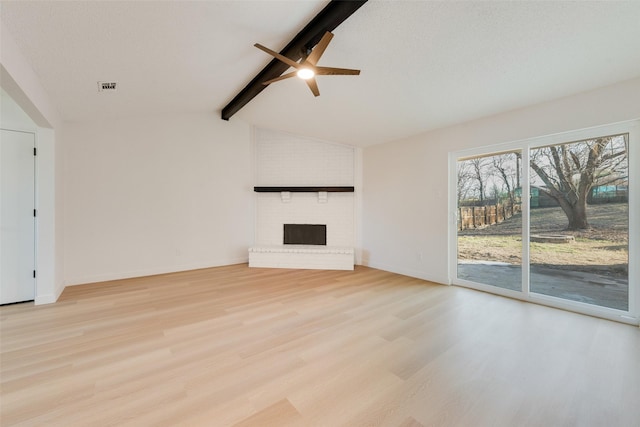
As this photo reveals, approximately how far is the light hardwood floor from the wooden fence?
109cm

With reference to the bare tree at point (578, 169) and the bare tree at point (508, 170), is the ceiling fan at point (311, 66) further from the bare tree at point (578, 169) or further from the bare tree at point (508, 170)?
the bare tree at point (578, 169)

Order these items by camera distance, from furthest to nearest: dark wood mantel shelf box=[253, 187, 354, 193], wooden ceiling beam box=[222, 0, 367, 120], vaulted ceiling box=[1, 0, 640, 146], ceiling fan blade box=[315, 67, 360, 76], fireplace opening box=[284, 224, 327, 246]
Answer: fireplace opening box=[284, 224, 327, 246] < dark wood mantel shelf box=[253, 187, 354, 193] < ceiling fan blade box=[315, 67, 360, 76] < wooden ceiling beam box=[222, 0, 367, 120] < vaulted ceiling box=[1, 0, 640, 146]

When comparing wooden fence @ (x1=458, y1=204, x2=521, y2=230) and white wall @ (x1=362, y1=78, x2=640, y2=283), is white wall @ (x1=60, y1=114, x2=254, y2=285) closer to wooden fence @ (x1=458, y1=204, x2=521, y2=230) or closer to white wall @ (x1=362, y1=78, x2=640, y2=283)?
white wall @ (x1=362, y1=78, x2=640, y2=283)

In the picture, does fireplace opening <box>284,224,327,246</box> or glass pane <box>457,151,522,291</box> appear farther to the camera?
fireplace opening <box>284,224,327,246</box>

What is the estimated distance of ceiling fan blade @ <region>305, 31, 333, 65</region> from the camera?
1.96m

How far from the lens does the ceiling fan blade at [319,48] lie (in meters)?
1.96

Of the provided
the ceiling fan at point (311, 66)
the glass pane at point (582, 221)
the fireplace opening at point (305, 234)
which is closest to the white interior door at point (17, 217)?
the ceiling fan at point (311, 66)

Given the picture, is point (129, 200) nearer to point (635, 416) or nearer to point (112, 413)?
point (112, 413)

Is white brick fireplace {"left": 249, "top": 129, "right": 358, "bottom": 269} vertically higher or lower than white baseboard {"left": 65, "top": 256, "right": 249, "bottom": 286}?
higher

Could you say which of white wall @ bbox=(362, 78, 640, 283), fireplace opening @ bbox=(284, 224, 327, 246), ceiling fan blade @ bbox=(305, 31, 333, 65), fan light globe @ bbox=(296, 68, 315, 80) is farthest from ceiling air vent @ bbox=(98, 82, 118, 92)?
white wall @ bbox=(362, 78, 640, 283)

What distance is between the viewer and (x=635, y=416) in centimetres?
138

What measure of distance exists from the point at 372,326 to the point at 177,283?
121 inches

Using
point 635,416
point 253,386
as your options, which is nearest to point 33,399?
point 253,386

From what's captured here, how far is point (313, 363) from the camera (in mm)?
1843
